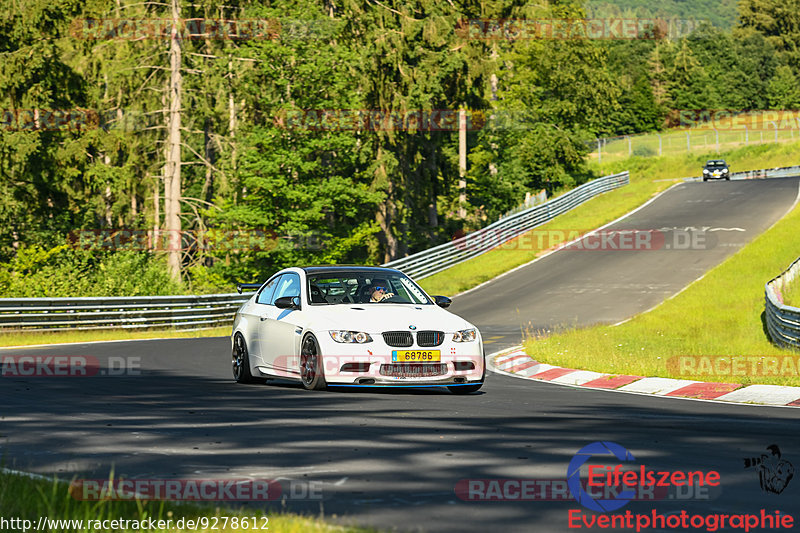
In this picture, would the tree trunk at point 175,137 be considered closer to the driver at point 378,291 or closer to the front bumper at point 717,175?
the driver at point 378,291

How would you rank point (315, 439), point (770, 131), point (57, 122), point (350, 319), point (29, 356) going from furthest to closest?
point (770, 131), point (57, 122), point (29, 356), point (350, 319), point (315, 439)

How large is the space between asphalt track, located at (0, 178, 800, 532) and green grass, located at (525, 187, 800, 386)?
8.00 feet

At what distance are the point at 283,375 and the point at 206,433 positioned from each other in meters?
5.03

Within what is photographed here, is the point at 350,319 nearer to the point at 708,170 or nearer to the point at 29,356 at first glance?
the point at 29,356

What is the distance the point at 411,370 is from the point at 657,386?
431 cm

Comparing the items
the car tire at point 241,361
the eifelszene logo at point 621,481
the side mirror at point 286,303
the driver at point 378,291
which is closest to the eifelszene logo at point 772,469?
the eifelszene logo at point 621,481

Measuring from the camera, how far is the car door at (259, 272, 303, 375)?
1412cm

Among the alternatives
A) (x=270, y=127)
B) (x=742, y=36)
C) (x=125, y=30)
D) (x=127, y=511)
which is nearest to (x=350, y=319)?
(x=127, y=511)

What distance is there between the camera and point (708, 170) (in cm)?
7212

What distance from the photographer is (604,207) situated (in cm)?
5753

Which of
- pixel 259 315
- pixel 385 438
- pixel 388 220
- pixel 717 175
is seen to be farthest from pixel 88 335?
pixel 717 175

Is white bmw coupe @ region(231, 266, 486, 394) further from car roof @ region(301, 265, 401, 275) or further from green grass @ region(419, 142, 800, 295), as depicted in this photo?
green grass @ region(419, 142, 800, 295)

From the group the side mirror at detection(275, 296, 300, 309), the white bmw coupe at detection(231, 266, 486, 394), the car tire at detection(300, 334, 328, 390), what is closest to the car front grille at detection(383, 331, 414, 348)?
the white bmw coupe at detection(231, 266, 486, 394)

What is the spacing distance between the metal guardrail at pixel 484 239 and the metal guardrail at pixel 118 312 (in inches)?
363
